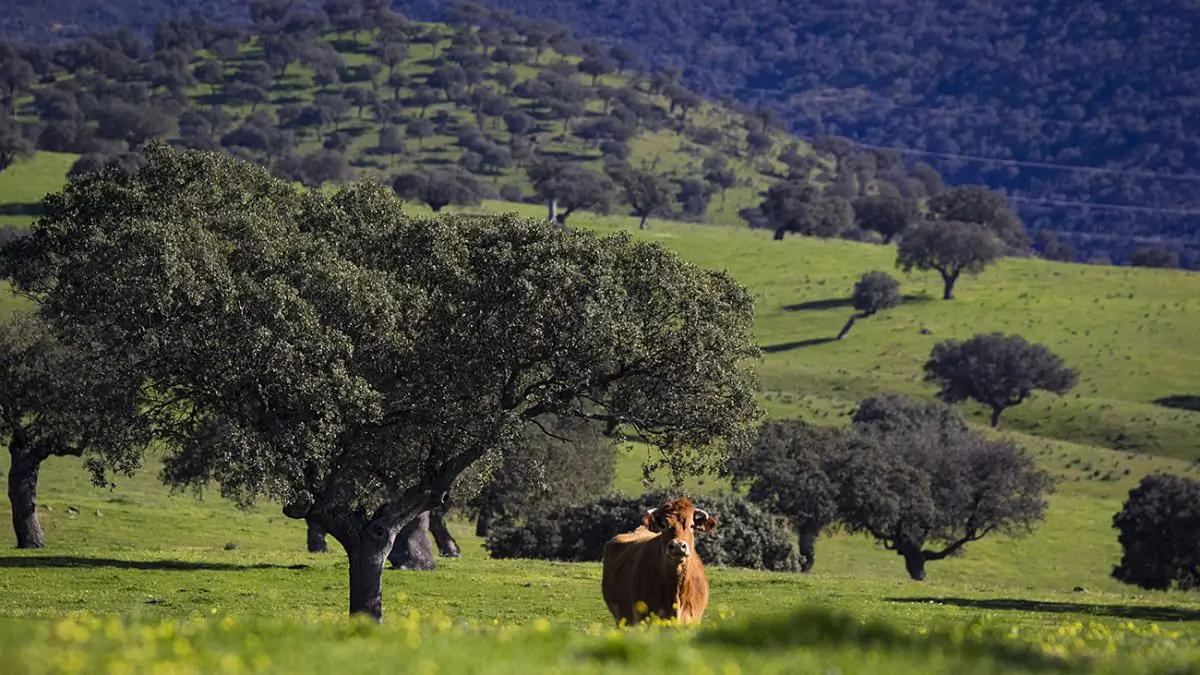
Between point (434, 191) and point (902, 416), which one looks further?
point (434, 191)

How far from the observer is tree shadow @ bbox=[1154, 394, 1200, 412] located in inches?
4631

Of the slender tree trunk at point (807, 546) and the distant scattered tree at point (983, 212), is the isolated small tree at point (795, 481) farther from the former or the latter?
the distant scattered tree at point (983, 212)

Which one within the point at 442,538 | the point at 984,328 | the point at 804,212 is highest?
the point at 804,212

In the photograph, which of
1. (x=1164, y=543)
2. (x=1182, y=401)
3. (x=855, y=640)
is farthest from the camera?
(x=1182, y=401)

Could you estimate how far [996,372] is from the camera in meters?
116

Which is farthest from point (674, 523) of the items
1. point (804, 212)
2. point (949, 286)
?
point (804, 212)

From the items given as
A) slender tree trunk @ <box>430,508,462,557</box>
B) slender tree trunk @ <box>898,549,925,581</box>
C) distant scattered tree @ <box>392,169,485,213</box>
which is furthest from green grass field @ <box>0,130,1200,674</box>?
distant scattered tree @ <box>392,169,485,213</box>

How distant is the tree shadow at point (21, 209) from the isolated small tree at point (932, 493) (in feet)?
324

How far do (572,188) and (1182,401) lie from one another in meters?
86.4

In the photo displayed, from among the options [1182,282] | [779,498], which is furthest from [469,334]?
[1182,282]

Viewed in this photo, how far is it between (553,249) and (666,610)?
11332 mm

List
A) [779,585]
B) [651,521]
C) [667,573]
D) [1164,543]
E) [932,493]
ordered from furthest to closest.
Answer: [932,493] < [1164,543] < [779,585] < [651,521] < [667,573]

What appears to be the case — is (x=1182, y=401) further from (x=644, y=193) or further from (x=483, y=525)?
(x=644, y=193)

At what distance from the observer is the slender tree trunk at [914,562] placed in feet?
223
